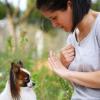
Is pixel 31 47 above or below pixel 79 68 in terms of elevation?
below

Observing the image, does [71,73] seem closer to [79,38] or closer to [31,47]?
[79,38]

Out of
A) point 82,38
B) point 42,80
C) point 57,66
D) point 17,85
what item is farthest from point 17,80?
point 42,80

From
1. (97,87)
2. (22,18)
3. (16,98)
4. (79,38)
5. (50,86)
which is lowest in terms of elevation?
(22,18)

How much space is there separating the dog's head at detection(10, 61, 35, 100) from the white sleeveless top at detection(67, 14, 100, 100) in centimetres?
67

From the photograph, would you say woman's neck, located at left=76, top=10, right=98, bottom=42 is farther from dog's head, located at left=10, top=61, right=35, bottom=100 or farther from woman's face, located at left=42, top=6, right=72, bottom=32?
dog's head, located at left=10, top=61, right=35, bottom=100

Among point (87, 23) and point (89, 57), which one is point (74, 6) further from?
point (89, 57)

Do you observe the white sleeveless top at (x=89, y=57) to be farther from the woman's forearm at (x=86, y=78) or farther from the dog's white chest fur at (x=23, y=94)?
the dog's white chest fur at (x=23, y=94)

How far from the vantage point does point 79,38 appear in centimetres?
366

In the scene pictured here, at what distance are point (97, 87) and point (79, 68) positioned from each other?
172mm

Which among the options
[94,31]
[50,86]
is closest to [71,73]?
[94,31]

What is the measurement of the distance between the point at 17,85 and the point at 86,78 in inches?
34.1

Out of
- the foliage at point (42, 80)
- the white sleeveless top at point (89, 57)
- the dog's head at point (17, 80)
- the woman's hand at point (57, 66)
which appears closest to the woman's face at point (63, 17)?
the white sleeveless top at point (89, 57)

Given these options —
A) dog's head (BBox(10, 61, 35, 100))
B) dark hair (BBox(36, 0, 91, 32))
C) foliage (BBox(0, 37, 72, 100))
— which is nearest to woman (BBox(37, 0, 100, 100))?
dark hair (BBox(36, 0, 91, 32))

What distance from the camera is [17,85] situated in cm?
Result: 418
